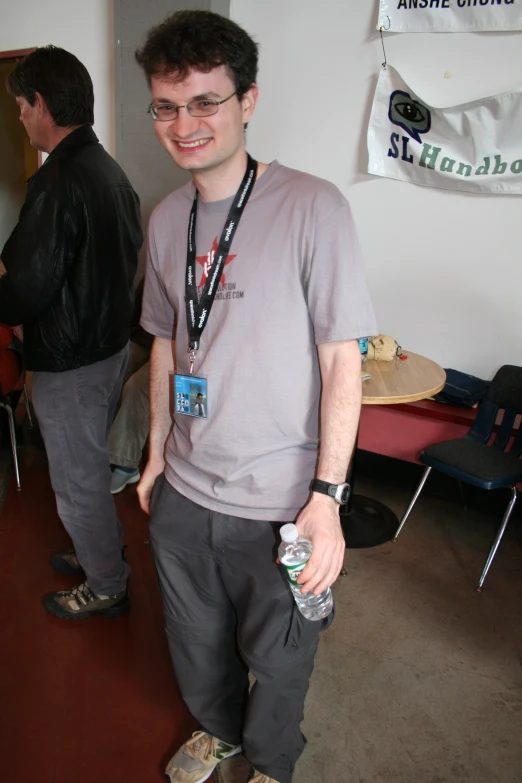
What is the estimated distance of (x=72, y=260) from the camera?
1.71m

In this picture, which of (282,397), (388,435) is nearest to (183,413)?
(282,397)

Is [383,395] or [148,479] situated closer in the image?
[148,479]

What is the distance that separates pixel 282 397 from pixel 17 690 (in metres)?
1.39

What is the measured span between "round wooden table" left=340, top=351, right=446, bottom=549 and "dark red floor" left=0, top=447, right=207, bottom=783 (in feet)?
3.35

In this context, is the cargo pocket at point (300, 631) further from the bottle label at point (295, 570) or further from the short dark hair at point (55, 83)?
the short dark hair at point (55, 83)

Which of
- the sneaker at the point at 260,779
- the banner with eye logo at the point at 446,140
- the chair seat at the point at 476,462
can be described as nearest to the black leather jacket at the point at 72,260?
the sneaker at the point at 260,779

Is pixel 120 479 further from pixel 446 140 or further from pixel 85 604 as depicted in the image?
pixel 446 140

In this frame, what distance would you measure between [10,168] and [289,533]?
19.2ft

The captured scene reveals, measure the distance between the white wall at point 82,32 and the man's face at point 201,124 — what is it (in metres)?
3.19

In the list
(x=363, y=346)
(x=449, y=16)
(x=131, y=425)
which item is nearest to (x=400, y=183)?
(x=449, y=16)

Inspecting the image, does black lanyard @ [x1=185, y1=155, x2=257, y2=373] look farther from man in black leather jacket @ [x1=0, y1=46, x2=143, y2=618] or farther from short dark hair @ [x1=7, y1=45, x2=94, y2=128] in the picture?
short dark hair @ [x1=7, y1=45, x2=94, y2=128]

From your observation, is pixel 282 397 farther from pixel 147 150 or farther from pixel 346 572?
pixel 147 150

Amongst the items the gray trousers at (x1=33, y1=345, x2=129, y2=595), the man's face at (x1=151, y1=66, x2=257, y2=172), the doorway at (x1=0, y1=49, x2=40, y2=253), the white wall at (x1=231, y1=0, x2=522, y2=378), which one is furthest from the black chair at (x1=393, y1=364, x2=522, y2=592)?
the doorway at (x1=0, y1=49, x2=40, y2=253)

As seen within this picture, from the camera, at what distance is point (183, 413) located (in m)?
1.23
